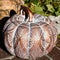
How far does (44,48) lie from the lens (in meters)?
4.54

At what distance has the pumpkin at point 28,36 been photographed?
443cm

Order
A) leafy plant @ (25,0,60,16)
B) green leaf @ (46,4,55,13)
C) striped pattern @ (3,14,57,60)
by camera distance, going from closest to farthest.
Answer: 1. striped pattern @ (3,14,57,60)
2. leafy plant @ (25,0,60,16)
3. green leaf @ (46,4,55,13)

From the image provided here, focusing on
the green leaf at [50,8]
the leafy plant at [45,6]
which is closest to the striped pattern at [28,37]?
the leafy plant at [45,6]

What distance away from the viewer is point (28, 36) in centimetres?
443

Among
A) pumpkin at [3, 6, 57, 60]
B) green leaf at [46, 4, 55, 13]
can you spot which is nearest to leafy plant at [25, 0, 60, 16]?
green leaf at [46, 4, 55, 13]

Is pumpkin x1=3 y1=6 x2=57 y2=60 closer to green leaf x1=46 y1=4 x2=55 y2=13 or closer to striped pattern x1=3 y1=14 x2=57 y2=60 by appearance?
striped pattern x1=3 y1=14 x2=57 y2=60

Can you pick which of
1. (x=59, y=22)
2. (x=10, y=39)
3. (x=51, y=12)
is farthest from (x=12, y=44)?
(x=51, y=12)

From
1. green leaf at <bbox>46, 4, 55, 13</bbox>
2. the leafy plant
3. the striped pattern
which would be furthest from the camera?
green leaf at <bbox>46, 4, 55, 13</bbox>

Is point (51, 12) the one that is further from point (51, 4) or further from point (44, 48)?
point (44, 48)

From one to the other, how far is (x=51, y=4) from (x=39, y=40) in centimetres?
300

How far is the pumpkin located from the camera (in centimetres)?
443

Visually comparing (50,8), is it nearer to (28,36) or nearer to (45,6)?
(45,6)

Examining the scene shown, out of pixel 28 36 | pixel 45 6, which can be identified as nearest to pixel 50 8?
pixel 45 6

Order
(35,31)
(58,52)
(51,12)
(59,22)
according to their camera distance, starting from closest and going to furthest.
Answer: (35,31) < (58,52) < (59,22) < (51,12)
